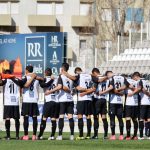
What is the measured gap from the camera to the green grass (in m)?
26.9

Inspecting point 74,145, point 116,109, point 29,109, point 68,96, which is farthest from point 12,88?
point 74,145

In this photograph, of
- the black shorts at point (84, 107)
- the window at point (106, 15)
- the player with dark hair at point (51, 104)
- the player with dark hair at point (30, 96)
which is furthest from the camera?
the window at point (106, 15)

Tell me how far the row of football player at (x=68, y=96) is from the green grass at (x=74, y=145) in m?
1.13

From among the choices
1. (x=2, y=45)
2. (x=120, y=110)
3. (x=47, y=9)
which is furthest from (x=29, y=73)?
(x=47, y=9)

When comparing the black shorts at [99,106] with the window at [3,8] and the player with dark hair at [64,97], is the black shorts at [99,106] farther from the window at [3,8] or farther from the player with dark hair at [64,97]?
the window at [3,8]

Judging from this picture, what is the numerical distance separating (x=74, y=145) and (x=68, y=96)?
3120 millimetres

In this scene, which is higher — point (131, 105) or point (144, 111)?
point (131, 105)

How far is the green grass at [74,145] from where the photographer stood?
2692 cm

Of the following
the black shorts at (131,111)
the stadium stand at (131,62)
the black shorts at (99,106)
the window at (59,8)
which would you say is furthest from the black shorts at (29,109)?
the window at (59,8)

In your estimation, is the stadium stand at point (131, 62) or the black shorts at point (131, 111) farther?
the stadium stand at point (131, 62)

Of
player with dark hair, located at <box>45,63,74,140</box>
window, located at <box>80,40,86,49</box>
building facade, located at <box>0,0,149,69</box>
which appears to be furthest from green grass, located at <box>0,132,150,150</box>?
window, located at <box>80,40,86,49</box>

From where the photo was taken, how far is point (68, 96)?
3073 centimetres

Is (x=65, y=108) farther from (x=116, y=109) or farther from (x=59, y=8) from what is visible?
(x=59, y=8)

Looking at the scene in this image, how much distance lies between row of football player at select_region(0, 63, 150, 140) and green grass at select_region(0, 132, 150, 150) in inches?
44.7
